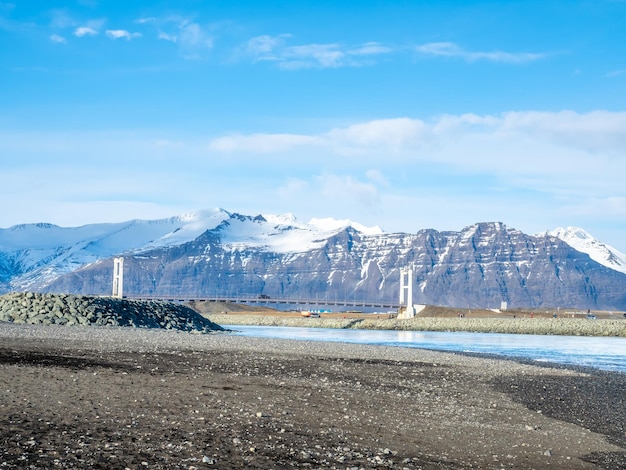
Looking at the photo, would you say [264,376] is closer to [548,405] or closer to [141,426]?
[548,405]

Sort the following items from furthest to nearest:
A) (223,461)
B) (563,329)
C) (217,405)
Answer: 1. (563,329)
2. (217,405)
3. (223,461)

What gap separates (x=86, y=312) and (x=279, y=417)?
47.5 metres

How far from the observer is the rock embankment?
57.0m

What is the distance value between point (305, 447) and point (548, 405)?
35.8 feet

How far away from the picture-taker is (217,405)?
56.1 feet

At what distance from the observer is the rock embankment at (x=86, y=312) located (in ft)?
187

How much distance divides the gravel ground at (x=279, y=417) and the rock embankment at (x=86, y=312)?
97.5 feet

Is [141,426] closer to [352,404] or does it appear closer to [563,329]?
[352,404]

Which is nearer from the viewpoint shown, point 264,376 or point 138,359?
point 264,376

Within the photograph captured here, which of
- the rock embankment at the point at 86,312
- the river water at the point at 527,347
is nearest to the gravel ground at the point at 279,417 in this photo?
the river water at the point at 527,347

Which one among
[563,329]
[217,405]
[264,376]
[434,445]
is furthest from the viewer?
[563,329]

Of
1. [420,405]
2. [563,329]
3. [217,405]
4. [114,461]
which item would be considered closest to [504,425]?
[420,405]

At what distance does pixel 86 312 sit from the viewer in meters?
60.8

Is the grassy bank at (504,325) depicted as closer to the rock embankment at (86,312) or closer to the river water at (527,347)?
the river water at (527,347)
